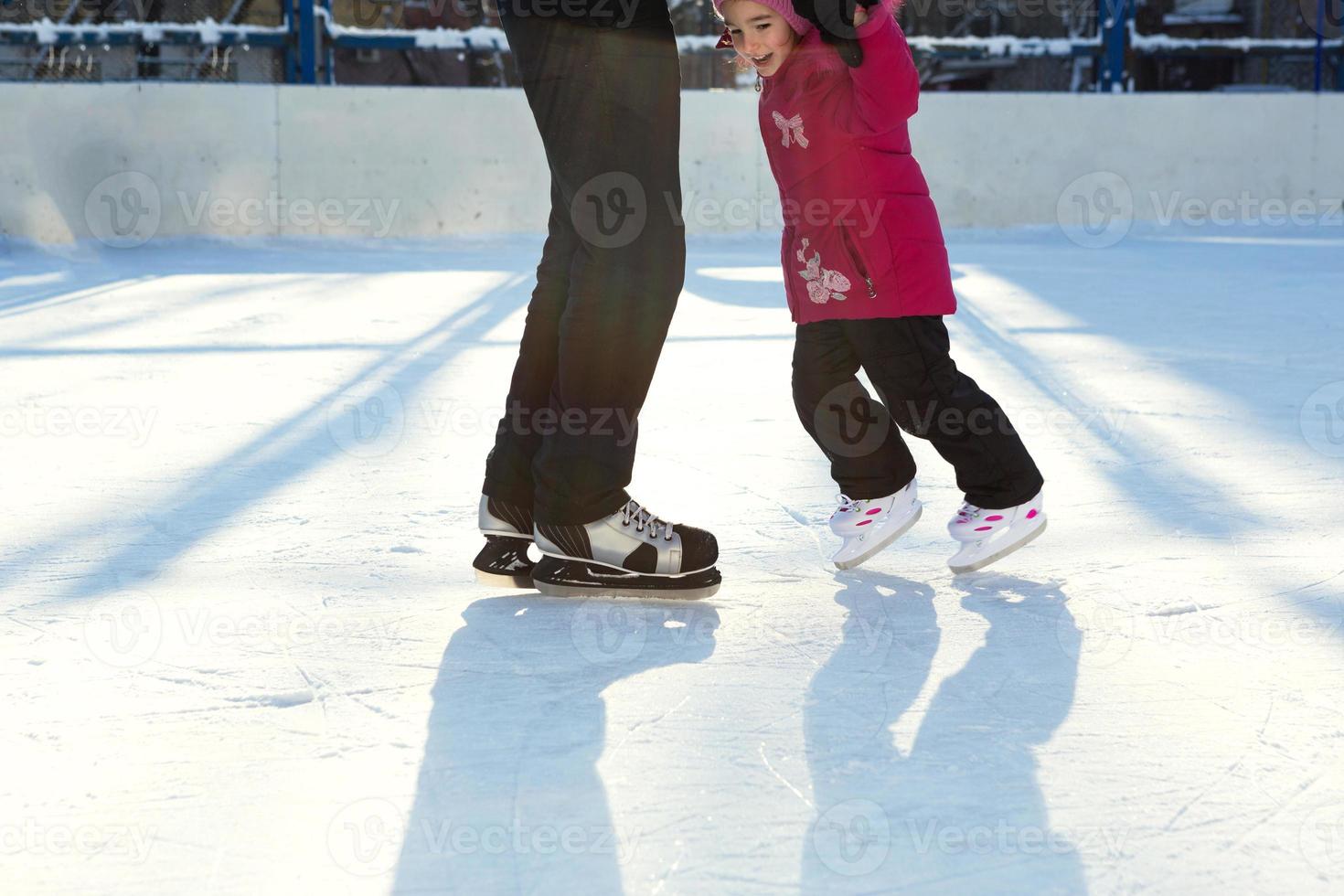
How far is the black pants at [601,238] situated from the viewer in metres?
1.47

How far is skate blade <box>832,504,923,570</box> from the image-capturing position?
69.1 inches

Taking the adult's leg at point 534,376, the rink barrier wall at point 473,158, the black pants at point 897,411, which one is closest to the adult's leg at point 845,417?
the black pants at point 897,411

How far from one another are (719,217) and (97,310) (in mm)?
3392

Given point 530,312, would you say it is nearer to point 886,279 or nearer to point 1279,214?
point 886,279

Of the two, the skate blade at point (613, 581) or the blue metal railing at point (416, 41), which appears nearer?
the skate blade at point (613, 581)

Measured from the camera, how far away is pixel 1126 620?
60.3 inches

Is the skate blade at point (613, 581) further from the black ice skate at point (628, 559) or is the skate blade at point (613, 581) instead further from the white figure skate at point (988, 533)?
the white figure skate at point (988, 533)

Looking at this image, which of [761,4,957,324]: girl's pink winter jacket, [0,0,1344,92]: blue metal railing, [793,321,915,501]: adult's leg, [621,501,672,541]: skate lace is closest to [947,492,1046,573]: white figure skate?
[793,321,915,501]: adult's leg

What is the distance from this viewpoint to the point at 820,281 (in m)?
1.70

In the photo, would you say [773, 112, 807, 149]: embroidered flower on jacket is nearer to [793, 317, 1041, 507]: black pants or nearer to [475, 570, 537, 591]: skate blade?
[793, 317, 1041, 507]: black pants

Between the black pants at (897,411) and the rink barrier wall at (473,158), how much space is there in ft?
16.7

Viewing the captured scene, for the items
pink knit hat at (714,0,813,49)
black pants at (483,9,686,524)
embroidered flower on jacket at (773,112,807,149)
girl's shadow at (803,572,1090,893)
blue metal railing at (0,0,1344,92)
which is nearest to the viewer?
girl's shadow at (803,572,1090,893)

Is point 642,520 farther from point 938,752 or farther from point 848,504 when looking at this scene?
point 938,752

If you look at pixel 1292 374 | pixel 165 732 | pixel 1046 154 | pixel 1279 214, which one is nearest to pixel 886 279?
pixel 165 732
